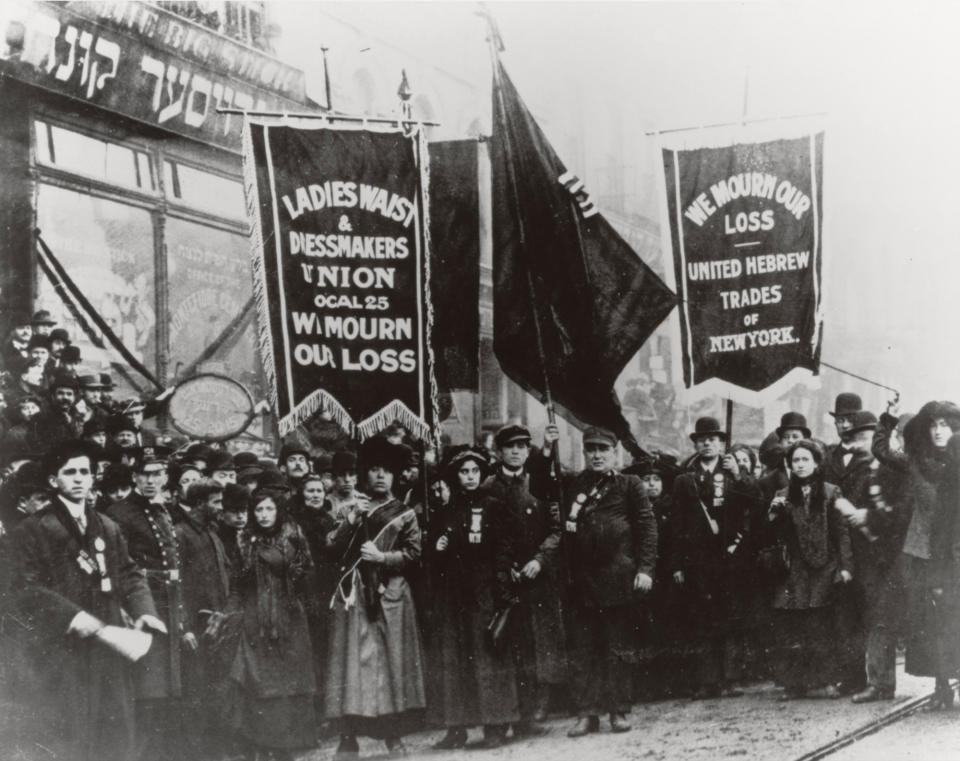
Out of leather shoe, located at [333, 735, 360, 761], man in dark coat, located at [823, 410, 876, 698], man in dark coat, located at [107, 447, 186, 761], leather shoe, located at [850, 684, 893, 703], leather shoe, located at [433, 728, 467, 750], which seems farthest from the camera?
man in dark coat, located at [823, 410, 876, 698]

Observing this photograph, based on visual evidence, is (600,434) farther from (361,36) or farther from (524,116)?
(361,36)

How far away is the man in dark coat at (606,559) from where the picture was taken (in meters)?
6.40

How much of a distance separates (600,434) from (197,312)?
14.6 feet

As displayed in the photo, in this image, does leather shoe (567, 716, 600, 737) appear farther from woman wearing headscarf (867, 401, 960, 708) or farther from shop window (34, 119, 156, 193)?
shop window (34, 119, 156, 193)

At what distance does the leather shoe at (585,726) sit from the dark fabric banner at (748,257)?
2.43 metres

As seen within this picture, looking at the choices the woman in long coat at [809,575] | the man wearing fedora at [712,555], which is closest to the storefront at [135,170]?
the man wearing fedora at [712,555]

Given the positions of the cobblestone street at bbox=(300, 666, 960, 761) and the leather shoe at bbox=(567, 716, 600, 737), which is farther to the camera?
the leather shoe at bbox=(567, 716, 600, 737)

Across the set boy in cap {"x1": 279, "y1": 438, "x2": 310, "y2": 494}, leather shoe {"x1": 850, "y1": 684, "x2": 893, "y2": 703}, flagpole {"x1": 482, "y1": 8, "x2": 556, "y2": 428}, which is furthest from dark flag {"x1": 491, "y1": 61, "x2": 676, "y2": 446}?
leather shoe {"x1": 850, "y1": 684, "x2": 893, "y2": 703}

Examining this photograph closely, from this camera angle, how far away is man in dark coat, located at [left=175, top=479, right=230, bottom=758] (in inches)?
224

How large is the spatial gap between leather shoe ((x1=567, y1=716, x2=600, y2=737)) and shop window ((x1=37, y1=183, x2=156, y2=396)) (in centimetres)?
442

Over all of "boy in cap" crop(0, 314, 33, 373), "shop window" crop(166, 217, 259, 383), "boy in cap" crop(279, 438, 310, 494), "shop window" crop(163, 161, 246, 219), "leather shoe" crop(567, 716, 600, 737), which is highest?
"shop window" crop(163, 161, 246, 219)

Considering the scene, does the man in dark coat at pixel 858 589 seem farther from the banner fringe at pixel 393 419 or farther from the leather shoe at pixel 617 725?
the banner fringe at pixel 393 419

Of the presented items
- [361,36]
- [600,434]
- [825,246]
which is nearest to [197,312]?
[361,36]

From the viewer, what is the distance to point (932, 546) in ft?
21.4
